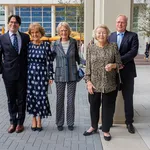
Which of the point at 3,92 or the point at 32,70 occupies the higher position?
the point at 32,70

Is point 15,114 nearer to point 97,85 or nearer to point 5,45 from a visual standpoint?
point 5,45

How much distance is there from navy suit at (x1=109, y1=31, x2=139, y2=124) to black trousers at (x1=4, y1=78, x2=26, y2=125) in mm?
1809

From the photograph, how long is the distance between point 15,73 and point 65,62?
35.7 inches

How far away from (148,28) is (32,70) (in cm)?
2324

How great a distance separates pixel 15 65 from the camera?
5.44 metres

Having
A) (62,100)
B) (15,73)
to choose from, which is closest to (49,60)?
(15,73)

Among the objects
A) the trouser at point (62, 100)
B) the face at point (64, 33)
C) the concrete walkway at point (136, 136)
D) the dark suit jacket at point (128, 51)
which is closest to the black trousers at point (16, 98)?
the trouser at point (62, 100)

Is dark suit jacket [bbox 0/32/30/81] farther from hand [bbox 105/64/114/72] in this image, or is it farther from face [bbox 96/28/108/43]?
hand [bbox 105/64/114/72]

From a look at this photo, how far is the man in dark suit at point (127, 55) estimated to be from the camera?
5383mm

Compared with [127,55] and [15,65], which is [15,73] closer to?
[15,65]

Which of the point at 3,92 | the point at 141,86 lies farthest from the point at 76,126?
the point at 141,86

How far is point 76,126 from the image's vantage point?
613 centimetres

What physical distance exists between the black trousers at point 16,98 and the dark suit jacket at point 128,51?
1.80m

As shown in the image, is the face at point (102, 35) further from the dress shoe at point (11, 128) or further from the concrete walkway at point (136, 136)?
the dress shoe at point (11, 128)
